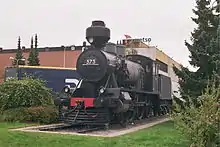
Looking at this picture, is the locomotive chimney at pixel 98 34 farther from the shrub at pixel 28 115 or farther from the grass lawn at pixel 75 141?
the grass lawn at pixel 75 141

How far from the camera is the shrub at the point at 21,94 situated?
20.6 metres

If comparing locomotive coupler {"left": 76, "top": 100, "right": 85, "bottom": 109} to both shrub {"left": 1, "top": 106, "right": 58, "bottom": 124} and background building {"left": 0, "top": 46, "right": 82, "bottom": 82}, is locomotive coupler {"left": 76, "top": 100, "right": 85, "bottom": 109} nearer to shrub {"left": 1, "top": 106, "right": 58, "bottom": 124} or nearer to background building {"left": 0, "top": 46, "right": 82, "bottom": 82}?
shrub {"left": 1, "top": 106, "right": 58, "bottom": 124}

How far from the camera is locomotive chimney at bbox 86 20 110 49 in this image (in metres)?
19.2

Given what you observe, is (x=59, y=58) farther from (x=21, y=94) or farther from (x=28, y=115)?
(x=28, y=115)

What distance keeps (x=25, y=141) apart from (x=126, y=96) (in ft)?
25.6

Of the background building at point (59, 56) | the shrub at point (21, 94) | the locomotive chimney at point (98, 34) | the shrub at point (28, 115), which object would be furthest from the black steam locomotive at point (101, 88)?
the background building at point (59, 56)

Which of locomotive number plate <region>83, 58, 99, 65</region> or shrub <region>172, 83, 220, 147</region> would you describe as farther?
locomotive number plate <region>83, 58, 99, 65</region>

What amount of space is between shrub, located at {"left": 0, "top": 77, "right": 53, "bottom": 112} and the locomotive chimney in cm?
426

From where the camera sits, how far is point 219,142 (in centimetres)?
1069

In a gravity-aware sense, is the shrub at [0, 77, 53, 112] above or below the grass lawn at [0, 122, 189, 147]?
above

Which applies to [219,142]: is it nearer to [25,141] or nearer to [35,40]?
[25,141]

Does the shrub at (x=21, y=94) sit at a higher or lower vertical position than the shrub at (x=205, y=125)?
higher


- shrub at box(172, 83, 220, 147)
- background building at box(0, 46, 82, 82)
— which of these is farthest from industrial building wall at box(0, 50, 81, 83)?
shrub at box(172, 83, 220, 147)

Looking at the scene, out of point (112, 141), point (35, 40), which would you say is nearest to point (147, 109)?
point (112, 141)
